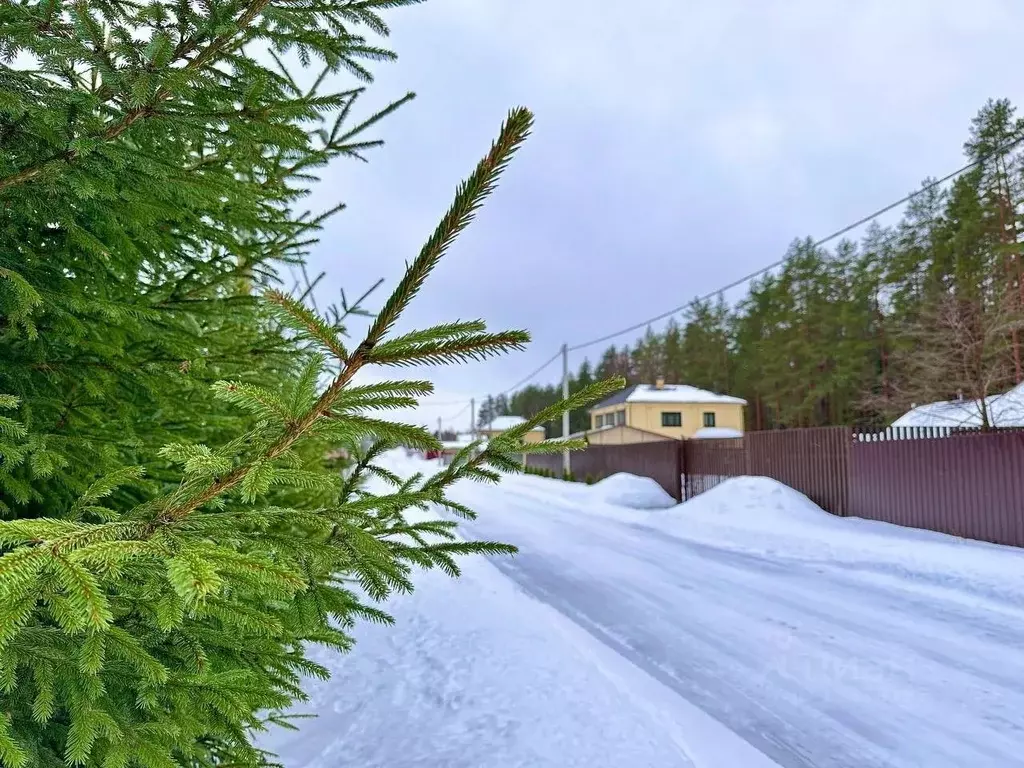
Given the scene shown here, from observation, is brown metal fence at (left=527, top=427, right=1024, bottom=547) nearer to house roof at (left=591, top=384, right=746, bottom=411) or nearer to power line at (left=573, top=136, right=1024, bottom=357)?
power line at (left=573, top=136, right=1024, bottom=357)

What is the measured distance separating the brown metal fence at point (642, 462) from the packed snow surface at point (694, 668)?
285 inches

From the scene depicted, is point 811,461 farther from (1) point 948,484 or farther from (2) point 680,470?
(2) point 680,470

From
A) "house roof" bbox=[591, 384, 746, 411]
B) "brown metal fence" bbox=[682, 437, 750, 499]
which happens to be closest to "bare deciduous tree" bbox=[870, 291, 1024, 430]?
"brown metal fence" bbox=[682, 437, 750, 499]

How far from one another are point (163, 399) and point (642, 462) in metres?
15.9

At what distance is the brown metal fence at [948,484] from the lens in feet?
24.7

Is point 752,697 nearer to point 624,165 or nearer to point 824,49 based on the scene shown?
point 624,165

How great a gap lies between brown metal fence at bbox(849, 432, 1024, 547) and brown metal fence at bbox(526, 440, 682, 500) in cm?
524

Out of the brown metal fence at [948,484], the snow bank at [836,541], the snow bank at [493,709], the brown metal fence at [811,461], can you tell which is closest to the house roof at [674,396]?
the brown metal fence at [811,461]

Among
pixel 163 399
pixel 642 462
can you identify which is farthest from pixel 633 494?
pixel 163 399

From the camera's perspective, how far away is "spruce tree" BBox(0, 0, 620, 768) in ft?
2.74

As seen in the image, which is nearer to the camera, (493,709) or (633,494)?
(493,709)

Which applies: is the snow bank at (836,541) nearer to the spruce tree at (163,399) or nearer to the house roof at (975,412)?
the house roof at (975,412)

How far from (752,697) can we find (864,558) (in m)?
4.91

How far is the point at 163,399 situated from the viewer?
1865mm
